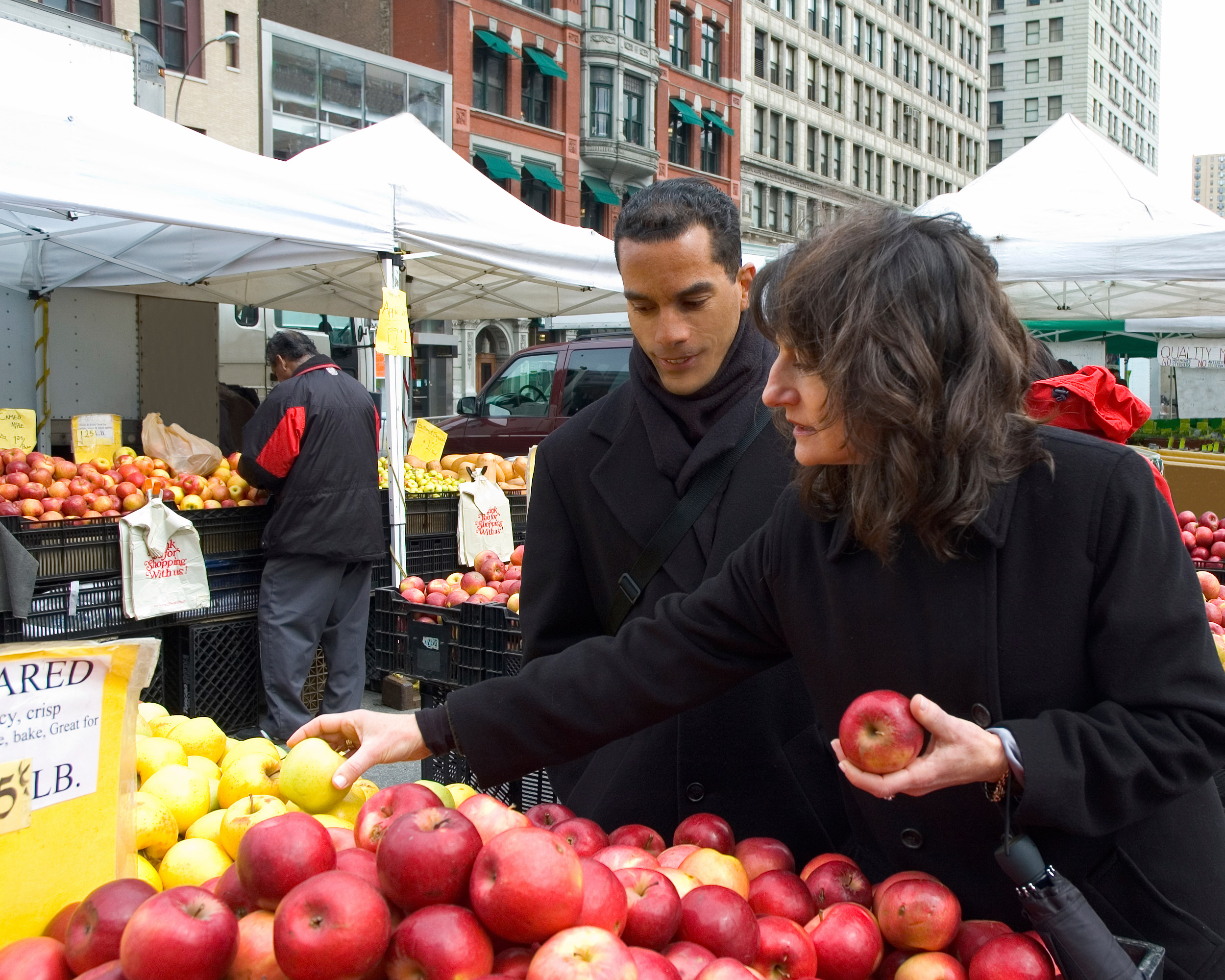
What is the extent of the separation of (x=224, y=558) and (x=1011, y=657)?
526 centimetres

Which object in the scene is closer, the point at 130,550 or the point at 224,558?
the point at 130,550

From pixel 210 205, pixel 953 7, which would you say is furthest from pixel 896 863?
pixel 953 7

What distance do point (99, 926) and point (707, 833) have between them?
3.44ft

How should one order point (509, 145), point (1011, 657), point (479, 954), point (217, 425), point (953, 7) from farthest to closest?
point (953, 7), point (509, 145), point (217, 425), point (1011, 657), point (479, 954)

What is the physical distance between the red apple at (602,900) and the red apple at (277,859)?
1.25ft

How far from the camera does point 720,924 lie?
1.56 meters

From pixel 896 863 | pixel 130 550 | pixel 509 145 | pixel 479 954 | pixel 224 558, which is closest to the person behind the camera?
pixel 479 954

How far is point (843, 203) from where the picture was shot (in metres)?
1.79

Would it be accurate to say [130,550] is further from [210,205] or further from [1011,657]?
[1011,657]

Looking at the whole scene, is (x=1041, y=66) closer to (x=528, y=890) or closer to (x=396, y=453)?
(x=396, y=453)

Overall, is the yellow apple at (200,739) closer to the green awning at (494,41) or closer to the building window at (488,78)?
the building window at (488,78)

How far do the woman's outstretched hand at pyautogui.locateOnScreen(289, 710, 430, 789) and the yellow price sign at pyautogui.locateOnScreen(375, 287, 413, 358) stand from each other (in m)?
4.06

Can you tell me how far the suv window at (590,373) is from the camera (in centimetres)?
1123

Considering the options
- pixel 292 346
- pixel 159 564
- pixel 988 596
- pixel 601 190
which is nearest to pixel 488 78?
pixel 601 190
